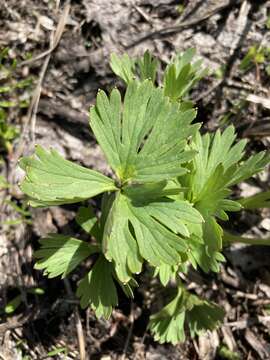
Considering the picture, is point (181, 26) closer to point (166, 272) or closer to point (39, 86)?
point (39, 86)

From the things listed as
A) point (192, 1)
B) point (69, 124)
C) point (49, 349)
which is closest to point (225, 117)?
point (192, 1)

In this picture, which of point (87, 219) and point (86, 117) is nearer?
point (87, 219)

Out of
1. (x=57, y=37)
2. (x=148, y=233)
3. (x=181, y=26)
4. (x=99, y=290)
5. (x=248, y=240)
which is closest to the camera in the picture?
(x=148, y=233)

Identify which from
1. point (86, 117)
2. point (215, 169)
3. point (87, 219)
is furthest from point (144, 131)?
point (86, 117)

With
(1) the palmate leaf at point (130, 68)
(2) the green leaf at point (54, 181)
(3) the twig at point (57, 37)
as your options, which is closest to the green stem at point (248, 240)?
(2) the green leaf at point (54, 181)

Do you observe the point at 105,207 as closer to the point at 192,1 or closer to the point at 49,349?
the point at 49,349

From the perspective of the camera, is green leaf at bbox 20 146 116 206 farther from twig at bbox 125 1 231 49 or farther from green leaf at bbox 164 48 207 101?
twig at bbox 125 1 231 49

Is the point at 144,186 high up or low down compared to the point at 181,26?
down

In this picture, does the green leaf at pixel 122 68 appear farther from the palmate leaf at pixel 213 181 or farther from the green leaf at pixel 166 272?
the green leaf at pixel 166 272

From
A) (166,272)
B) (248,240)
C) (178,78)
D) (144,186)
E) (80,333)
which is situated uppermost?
(178,78)
